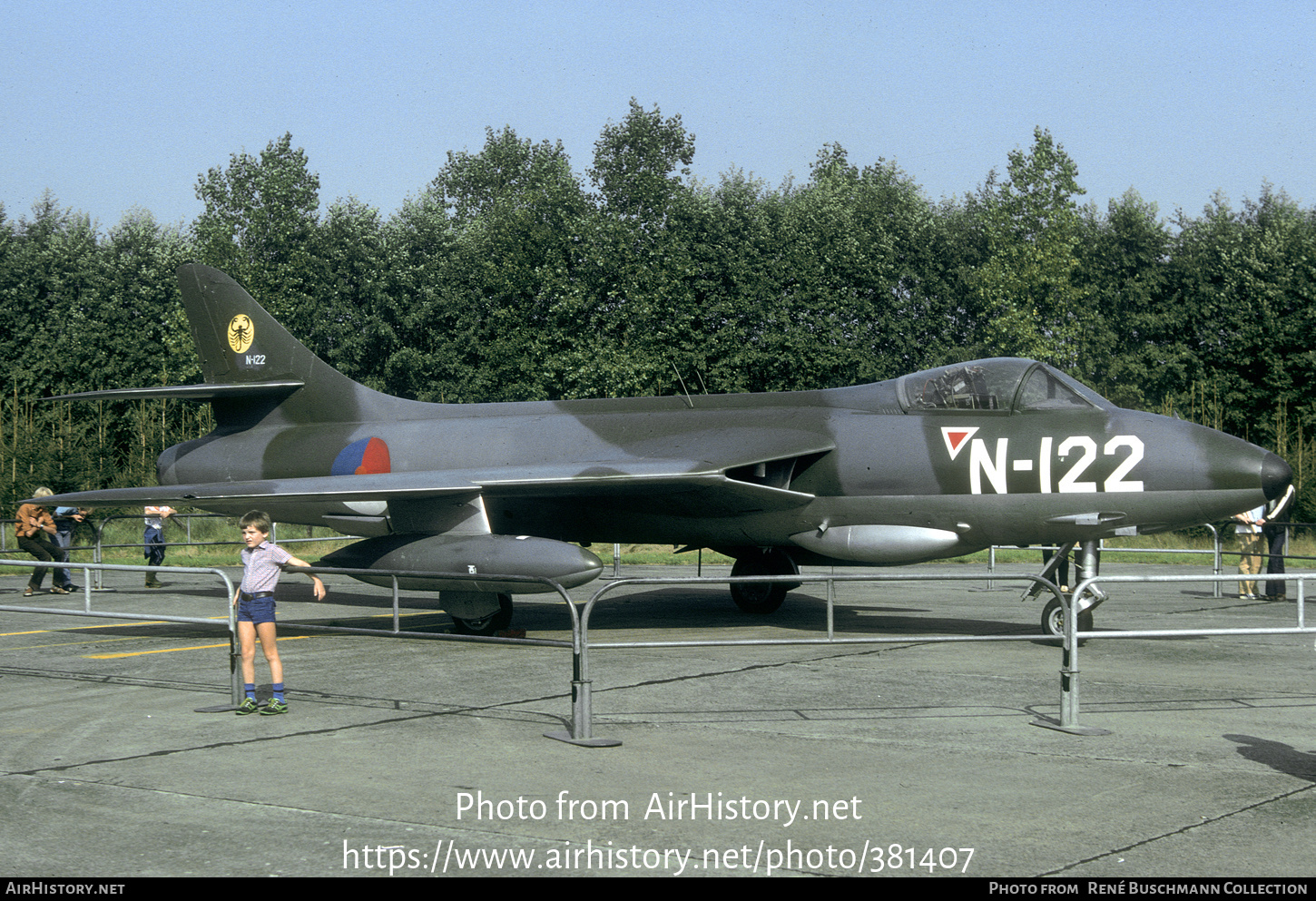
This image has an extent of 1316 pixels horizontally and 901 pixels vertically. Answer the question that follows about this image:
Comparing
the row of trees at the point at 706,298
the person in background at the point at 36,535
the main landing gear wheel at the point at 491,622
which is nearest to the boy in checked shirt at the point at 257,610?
the main landing gear wheel at the point at 491,622

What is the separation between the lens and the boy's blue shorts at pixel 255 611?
351 inches

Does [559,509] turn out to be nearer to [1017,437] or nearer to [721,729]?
[1017,437]

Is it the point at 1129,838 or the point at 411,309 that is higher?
the point at 411,309

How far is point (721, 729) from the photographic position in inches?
318

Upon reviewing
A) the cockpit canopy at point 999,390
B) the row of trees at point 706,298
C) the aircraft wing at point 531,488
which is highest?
the row of trees at point 706,298

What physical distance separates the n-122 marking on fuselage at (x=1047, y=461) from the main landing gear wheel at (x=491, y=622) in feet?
18.1

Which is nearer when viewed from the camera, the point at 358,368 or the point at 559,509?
the point at 559,509

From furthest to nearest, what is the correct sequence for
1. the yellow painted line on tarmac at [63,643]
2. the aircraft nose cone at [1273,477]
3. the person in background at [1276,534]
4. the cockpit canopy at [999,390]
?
the person in background at [1276,534] < the cockpit canopy at [999,390] < the yellow painted line on tarmac at [63,643] < the aircraft nose cone at [1273,477]

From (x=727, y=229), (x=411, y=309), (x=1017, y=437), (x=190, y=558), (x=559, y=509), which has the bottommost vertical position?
(x=190, y=558)

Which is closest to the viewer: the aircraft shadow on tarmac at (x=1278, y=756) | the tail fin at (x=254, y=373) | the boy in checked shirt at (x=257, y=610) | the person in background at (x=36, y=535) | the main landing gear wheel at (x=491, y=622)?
the aircraft shadow on tarmac at (x=1278, y=756)

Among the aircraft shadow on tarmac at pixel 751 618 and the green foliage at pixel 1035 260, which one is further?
the green foliage at pixel 1035 260

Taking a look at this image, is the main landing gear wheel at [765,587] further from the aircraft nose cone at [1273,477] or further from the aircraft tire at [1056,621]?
the aircraft nose cone at [1273,477]
